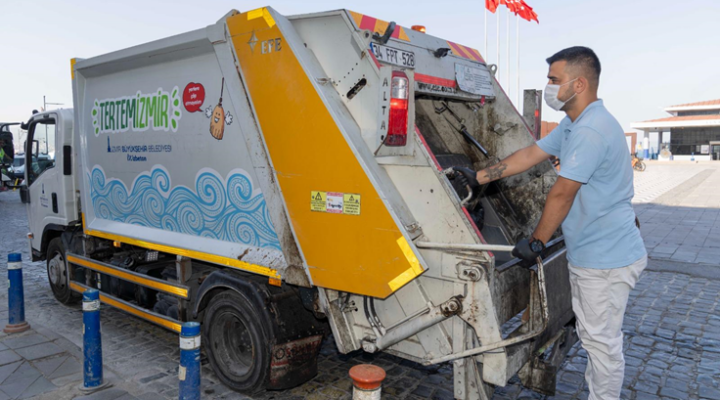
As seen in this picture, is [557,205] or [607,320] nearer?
[557,205]

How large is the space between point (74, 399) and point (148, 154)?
7.03ft

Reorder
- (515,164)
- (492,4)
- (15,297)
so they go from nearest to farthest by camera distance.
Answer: (515,164) → (15,297) → (492,4)

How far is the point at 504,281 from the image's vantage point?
3.05 meters

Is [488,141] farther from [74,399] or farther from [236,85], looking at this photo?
Answer: [74,399]

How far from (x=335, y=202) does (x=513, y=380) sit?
2.33m

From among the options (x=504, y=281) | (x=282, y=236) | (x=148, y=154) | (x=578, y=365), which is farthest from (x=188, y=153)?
(x=578, y=365)

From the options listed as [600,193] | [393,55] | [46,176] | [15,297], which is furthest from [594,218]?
[46,176]

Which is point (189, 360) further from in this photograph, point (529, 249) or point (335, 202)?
point (529, 249)

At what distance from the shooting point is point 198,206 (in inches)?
165

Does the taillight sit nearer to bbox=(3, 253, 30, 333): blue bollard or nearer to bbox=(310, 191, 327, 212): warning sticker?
bbox=(310, 191, 327, 212): warning sticker

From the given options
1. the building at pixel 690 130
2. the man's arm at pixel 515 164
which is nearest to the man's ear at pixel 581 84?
the man's arm at pixel 515 164

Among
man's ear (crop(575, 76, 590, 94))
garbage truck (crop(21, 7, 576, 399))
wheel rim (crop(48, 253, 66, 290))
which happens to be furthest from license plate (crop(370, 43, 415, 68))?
wheel rim (crop(48, 253, 66, 290))

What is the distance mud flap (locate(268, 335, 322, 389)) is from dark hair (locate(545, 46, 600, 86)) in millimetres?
2634

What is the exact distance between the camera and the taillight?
9.46 ft
